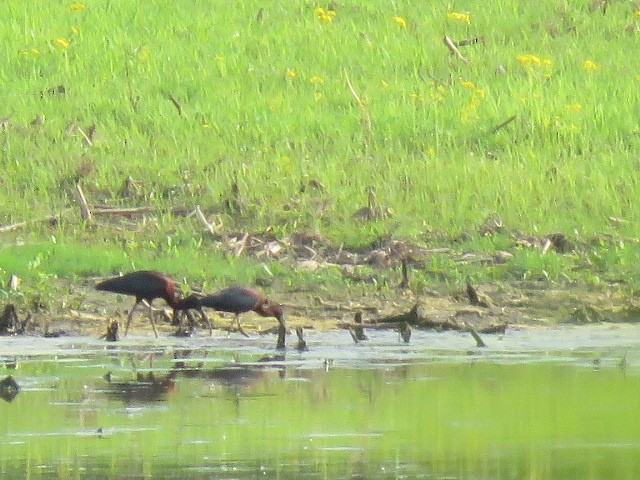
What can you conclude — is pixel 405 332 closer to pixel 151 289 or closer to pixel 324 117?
pixel 151 289

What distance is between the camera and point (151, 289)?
10.4 meters

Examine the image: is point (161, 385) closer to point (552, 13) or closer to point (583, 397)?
point (583, 397)

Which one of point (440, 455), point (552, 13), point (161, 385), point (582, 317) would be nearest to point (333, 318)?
point (582, 317)

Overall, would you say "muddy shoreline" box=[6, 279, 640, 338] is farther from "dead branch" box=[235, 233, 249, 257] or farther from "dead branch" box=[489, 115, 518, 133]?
"dead branch" box=[489, 115, 518, 133]

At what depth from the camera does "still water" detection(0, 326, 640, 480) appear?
7024 mm

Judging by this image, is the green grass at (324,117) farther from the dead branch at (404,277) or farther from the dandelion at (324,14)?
the dead branch at (404,277)

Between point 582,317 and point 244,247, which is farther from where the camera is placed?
point 244,247

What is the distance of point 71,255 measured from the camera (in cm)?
1214

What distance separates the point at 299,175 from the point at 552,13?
16.8 feet

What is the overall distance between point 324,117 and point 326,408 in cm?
719

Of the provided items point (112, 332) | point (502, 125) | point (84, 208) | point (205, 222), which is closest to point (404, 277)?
point (205, 222)

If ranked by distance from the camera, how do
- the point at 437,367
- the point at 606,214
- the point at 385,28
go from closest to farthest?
the point at 437,367
the point at 606,214
the point at 385,28

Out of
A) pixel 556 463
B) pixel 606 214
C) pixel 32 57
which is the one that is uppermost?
pixel 32 57

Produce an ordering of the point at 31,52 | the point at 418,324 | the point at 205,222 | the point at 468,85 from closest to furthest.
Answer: the point at 418,324 → the point at 205,222 → the point at 468,85 → the point at 31,52
